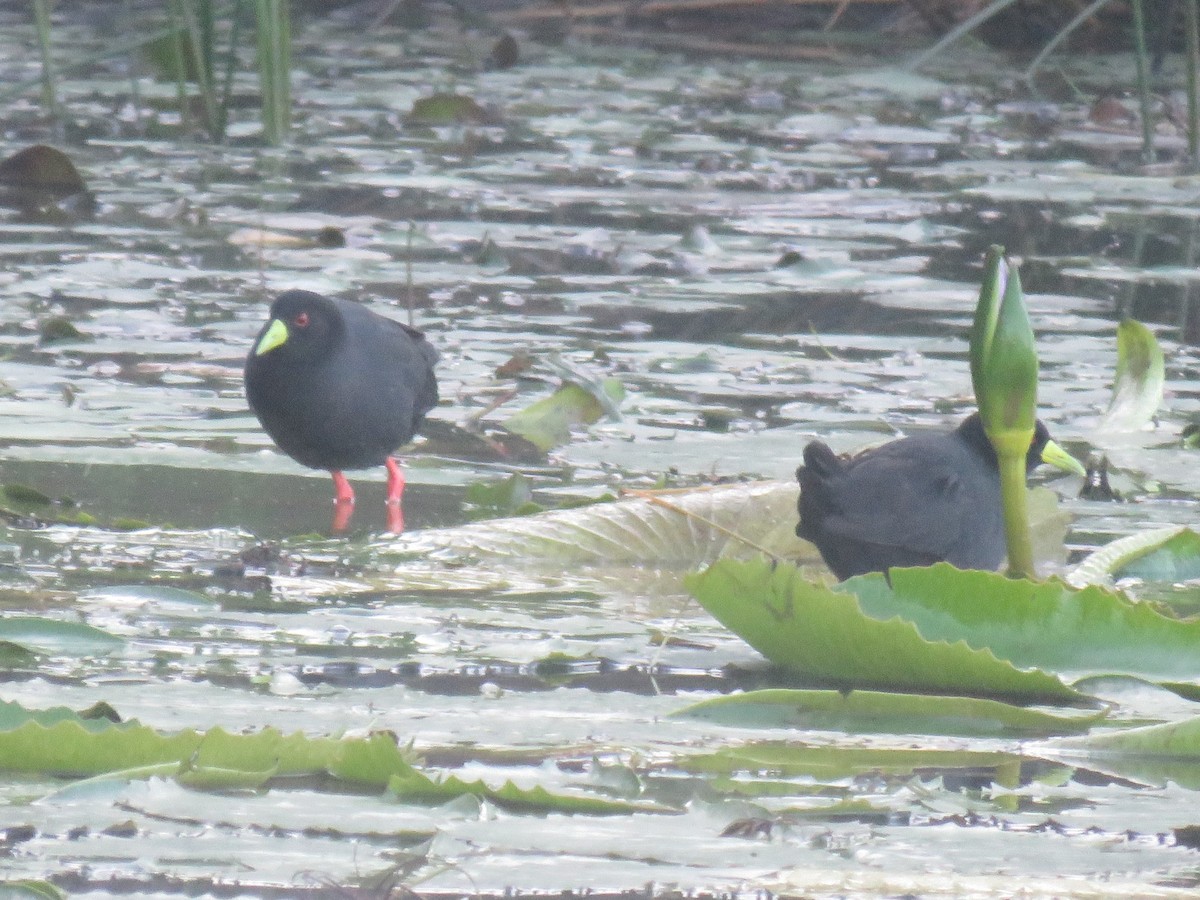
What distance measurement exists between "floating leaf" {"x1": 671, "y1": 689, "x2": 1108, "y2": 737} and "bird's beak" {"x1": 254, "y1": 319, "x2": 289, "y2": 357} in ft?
6.78

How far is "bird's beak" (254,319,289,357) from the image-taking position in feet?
14.3

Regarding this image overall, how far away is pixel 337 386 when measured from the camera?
178 inches

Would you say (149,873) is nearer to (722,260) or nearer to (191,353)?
(191,353)

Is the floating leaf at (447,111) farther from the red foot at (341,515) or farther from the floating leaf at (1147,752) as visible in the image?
the floating leaf at (1147,752)

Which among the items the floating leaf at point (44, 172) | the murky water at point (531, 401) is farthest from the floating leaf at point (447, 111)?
the floating leaf at point (44, 172)

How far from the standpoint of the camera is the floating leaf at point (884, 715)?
2.46 m

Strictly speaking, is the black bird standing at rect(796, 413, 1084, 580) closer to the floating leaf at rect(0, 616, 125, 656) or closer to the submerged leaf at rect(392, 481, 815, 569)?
the submerged leaf at rect(392, 481, 815, 569)

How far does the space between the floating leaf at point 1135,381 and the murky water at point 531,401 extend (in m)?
0.07

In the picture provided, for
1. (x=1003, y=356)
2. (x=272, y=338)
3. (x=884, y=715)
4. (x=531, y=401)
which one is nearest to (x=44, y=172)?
(x=531, y=401)

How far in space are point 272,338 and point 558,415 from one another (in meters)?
0.63

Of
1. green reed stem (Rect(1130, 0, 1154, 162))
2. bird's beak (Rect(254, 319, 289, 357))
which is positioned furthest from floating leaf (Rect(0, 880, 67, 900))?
green reed stem (Rect(1130, 0, 1154, 162))

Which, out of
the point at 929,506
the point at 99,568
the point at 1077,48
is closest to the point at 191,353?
the point at 99,568

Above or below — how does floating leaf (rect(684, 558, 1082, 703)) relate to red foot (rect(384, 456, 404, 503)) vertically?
above

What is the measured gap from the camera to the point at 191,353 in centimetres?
515
